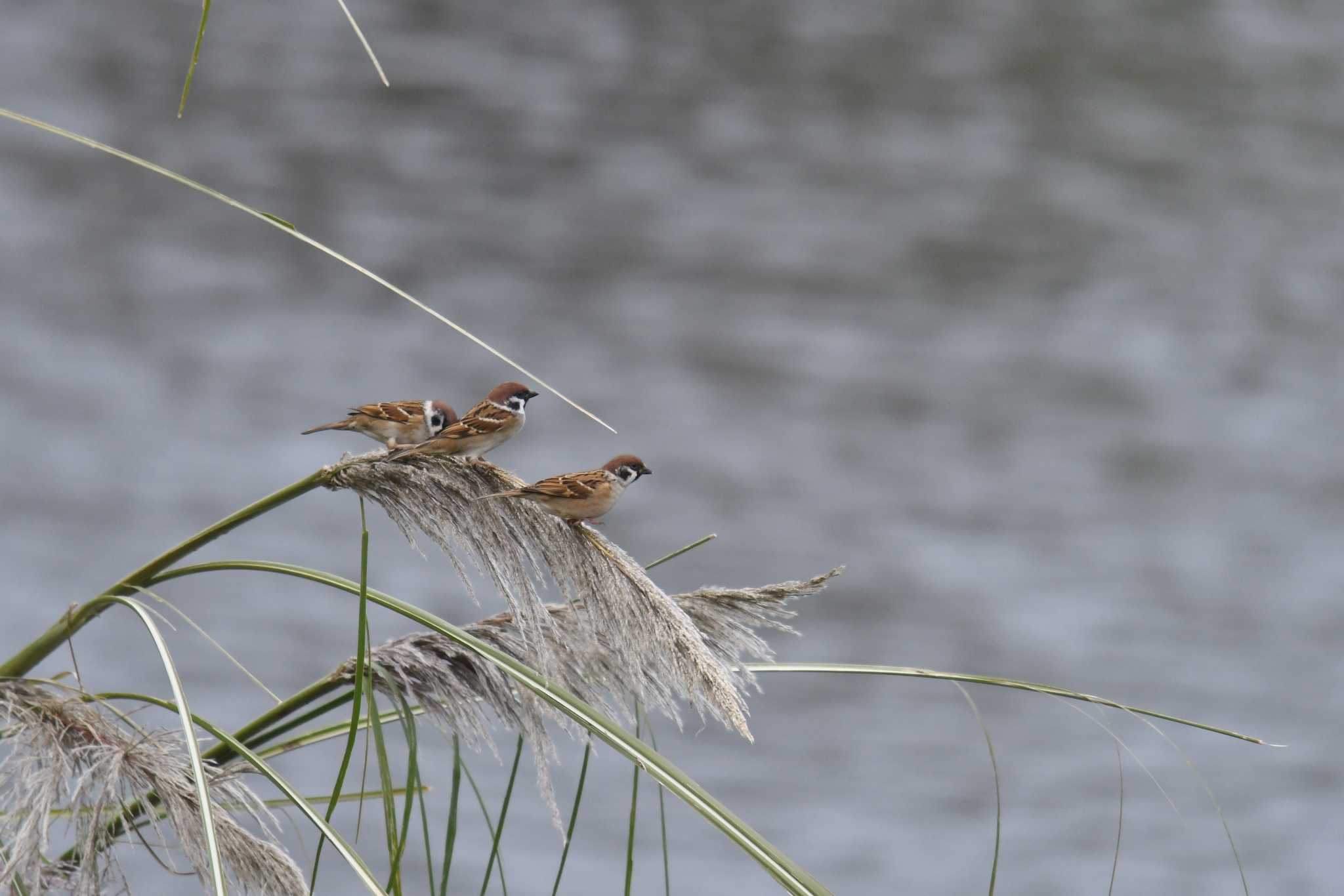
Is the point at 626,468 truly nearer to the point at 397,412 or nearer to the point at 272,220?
the point at 397,412

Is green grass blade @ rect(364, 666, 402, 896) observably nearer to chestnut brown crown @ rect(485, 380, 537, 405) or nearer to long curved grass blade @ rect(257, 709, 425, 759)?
long curved grass blade @ rect(257, 709, 425, 759)

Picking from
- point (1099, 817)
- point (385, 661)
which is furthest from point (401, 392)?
point (385, 661)

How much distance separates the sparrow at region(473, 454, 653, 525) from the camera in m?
1.70

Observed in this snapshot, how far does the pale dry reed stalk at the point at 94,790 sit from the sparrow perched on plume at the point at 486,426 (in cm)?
68

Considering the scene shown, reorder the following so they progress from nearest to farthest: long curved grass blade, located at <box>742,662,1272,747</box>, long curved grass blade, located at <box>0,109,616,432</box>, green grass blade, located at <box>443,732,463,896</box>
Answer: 1. long curved grass blade, located at <box>0,109,616,432</box>
2. green grass blade, located at <box>443,732,463,896</box>
3. long curved grass blade, located at <box>742,662,1272,747</box>

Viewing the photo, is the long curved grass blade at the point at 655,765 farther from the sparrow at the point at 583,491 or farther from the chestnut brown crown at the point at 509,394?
the chestnut brown crown at the point at 509,394

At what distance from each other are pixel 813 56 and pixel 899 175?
1.16 meters

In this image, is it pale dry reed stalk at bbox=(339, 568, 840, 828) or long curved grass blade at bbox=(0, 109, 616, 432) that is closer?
long curved grass blade at bbox=(0, 109, 616, 432)

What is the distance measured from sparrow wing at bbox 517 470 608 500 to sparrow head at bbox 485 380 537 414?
29 cm

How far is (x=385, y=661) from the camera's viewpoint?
1.70 metres

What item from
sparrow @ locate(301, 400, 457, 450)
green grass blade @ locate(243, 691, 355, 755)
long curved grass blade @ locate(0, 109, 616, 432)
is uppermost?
sparrow @ locate(301, 400, 457, 450)

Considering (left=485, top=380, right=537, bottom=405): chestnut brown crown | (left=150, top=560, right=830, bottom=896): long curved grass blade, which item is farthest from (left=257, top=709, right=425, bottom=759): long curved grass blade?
(left=485, top=380, right=537, bottom=405): chestnut brown crown

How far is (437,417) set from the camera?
2424mm

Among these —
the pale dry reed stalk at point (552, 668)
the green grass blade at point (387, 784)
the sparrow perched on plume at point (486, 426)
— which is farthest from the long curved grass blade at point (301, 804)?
the sparrow perched on plume at point (486, 426)
